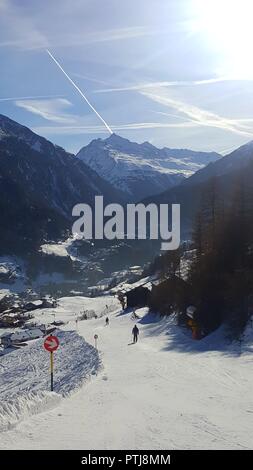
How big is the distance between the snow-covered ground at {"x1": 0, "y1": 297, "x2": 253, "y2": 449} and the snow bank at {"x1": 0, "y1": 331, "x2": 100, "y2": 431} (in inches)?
23.3

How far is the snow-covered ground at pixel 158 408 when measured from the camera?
13.2 meters

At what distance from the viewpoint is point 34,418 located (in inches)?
640

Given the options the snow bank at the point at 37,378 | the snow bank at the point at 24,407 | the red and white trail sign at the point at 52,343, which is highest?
the red and white trail sign at the point at 52,343

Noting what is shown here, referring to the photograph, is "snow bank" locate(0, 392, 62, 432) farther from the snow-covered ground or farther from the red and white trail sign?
the red and white trail sign

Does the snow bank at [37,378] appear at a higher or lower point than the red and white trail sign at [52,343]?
lower

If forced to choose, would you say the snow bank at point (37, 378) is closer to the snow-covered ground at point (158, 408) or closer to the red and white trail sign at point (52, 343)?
the snow-covered ground at point (158, 408)

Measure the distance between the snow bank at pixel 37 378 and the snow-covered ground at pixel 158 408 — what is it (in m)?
0.59

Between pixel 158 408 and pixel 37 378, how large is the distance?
20638mm

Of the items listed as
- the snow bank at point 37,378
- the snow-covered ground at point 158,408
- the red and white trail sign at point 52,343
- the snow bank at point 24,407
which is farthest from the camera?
the red and white trail sign at point 52,343

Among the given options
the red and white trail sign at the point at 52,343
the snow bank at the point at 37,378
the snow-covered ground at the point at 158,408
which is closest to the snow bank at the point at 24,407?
the snow bank at the point at 37,378

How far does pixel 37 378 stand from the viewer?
1411 inches

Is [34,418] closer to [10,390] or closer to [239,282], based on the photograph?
[10,390]

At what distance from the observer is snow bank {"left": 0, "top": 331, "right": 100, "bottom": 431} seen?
57.4ft

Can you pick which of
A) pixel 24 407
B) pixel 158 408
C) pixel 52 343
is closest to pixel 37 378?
pixel 52 343
